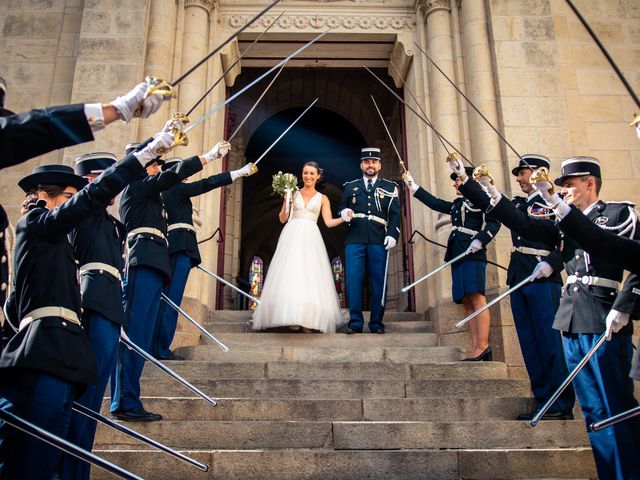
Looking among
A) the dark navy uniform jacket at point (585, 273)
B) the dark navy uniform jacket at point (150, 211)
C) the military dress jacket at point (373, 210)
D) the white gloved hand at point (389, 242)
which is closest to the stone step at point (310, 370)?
the dark navy uniform jacket at point (150, 211)

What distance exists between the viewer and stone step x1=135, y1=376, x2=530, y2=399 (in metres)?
4.80

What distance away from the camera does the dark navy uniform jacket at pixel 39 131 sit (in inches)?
85.9

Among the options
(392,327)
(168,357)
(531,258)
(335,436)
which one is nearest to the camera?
(335,436)

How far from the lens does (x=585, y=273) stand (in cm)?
364

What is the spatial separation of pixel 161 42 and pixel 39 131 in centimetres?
565

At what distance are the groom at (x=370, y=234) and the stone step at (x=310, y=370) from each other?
101cm

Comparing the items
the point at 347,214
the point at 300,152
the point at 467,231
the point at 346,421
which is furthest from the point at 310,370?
the point at 300,152

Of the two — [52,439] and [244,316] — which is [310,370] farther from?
[52,439]

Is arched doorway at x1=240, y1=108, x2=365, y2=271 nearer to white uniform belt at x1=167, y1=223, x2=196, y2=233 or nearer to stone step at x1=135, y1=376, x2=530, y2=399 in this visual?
white uniform belt at x1=167, y1=223, x2=196, y2=233

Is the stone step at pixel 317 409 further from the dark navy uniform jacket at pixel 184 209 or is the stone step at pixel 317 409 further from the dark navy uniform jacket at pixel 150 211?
the dark navy uniform jacket at pixel 184 209

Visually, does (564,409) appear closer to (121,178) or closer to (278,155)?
(121,178)

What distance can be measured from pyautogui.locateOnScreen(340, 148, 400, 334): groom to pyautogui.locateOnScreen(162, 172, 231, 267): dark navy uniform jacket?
1.54 meters

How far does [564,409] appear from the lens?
178 inches

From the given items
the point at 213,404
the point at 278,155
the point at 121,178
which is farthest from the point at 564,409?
the point at 278,155
